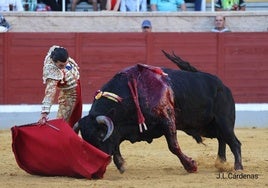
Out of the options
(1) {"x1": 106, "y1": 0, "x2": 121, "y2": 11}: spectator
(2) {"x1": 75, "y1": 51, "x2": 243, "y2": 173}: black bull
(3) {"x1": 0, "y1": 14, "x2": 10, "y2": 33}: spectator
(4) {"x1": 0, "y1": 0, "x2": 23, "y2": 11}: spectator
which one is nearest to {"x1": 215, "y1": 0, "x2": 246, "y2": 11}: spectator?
(1) {"x1": 106, "y1": 0, "x2": 121, "y2": 11}: spectator

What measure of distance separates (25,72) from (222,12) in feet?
9.80

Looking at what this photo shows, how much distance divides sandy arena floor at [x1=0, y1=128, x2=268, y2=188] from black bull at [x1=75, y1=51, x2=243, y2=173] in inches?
9.2

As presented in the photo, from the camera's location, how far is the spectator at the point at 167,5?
12797 millimetres

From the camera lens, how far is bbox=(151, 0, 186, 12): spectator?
1280 centimetres

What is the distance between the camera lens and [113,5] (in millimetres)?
12781

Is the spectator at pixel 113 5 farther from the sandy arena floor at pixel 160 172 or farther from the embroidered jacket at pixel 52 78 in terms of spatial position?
the embroidered jacket at pixel 52 78

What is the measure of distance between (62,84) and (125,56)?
4713 millimetres

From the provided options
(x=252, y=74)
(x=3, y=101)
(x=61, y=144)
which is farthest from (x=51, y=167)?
(x=252, y=74)

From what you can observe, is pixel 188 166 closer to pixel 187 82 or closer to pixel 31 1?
pixel 187 82

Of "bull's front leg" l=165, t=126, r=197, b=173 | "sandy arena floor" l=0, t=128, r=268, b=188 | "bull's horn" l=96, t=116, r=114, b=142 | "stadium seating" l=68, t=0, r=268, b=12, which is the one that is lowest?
"sandy arena floor" l=0, t=128, r=268, b=188

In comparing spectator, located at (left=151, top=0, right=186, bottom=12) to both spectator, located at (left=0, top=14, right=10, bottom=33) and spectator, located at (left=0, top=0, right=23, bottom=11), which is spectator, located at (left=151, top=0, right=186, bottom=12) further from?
spectator, located at (left=0, top=14, right=10, bottom=33)

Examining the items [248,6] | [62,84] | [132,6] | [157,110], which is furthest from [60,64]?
[248,6]

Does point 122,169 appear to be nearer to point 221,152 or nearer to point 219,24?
point 221,152

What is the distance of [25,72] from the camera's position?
480 inches
